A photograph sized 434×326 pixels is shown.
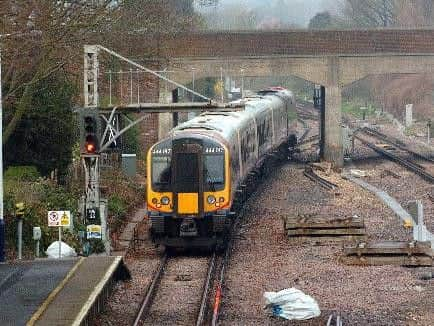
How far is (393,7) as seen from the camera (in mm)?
88062

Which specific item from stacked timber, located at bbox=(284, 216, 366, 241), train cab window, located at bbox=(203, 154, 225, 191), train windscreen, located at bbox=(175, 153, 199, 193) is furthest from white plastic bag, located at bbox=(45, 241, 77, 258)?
stacked timber, located at bbox=(284, 216, 366, 241)

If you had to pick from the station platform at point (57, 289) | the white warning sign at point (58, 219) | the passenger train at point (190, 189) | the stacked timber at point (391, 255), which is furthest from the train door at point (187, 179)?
the stacked timber at point (391, 255)

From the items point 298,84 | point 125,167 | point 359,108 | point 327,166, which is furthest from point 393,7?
point 125,167

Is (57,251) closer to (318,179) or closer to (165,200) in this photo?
(165,200)

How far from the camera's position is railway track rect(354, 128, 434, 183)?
40594mm

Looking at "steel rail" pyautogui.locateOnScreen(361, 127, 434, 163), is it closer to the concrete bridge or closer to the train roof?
the concrete bridge

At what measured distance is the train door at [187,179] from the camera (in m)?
22.1

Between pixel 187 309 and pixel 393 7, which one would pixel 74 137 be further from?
pixel 393 7

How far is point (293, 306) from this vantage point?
1577cm

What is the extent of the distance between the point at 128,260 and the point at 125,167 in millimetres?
12905

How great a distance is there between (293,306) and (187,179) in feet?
22.6

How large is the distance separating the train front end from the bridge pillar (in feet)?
80.0

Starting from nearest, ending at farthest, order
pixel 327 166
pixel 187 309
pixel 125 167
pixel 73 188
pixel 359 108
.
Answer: pixel 187 309, pixel 73 188, pixel 125 167, pixel 327 166, pixel 359 108

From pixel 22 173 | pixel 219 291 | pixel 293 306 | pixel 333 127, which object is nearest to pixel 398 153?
pixel 333 127
